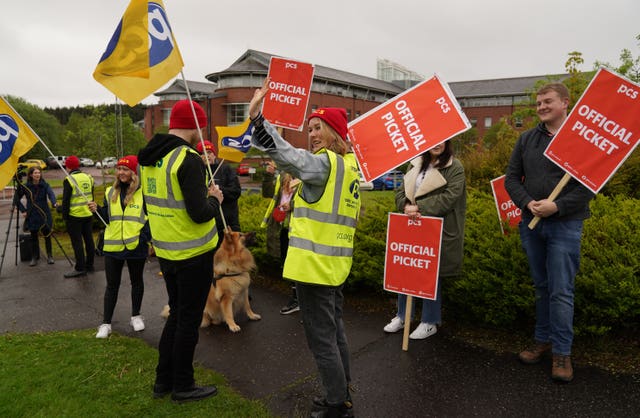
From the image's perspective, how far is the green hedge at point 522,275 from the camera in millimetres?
3730

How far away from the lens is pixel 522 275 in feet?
13.9

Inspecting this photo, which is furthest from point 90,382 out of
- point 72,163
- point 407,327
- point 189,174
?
point 72,163

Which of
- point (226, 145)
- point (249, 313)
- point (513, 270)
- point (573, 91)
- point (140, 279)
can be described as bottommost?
point (249, 313)

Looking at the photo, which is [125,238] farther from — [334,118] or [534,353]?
[534,353]

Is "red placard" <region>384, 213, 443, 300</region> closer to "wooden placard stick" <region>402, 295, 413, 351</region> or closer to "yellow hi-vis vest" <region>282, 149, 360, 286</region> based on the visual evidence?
"wooden placard stick" <region>402, 295, 413, 351</region>

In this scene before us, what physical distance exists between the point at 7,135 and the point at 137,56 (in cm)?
277

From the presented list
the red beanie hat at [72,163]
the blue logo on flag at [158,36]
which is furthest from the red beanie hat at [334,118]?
the red beanie hat at [72,163]

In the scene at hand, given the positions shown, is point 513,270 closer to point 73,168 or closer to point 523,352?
point 523,352

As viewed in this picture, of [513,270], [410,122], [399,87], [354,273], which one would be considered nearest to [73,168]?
[354,273]

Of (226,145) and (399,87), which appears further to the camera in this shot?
(399,87)

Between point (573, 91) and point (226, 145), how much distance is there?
1087 cm

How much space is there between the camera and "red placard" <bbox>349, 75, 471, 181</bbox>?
3895 millimetres

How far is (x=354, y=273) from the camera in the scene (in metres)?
5.63

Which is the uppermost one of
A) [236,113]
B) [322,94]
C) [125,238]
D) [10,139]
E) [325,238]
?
[322,94]
